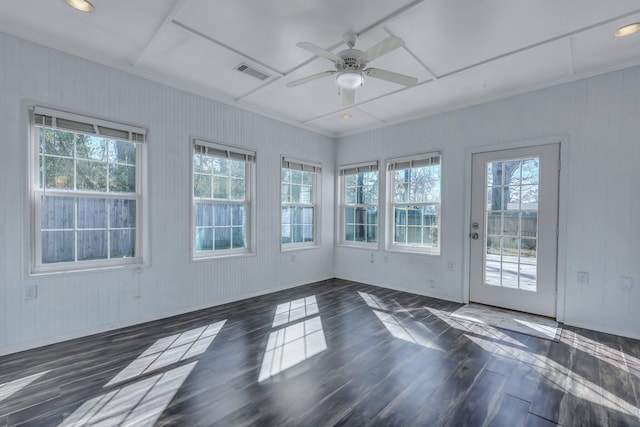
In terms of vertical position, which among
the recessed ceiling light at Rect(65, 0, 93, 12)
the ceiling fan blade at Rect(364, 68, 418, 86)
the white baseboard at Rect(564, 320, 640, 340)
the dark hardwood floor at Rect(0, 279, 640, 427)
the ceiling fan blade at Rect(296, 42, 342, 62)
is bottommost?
the dark hardwood floor at Rect(0, 279, 640, 427)

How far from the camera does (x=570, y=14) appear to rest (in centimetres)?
230

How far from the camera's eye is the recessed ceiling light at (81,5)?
87.8 inches

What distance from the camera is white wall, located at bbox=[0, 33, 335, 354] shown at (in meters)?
2.62

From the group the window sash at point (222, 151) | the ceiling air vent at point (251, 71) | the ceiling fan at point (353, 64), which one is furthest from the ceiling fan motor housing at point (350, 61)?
the window sash at point (222, 151)

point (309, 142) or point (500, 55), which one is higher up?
point (500, 55)

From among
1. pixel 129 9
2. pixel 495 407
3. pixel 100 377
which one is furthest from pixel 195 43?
pixel 495 407

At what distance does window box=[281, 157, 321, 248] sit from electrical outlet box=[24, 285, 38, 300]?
302 centimetres

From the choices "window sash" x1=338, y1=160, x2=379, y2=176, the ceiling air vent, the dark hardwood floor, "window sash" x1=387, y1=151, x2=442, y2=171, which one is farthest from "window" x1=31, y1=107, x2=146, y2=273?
"window sash" x1=387, y1=151, x2=442, y2=171

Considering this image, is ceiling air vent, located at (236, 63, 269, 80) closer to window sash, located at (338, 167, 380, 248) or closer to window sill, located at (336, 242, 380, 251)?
window sash, located at (338, 167, 380, 248)

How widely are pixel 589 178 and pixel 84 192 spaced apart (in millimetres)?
5425

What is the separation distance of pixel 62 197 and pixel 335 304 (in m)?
3.32

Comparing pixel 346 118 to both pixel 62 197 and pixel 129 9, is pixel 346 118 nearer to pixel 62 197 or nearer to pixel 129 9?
pixel 129 9

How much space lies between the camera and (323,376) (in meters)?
2.29

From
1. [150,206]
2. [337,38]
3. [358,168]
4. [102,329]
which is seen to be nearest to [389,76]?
[337,38]
